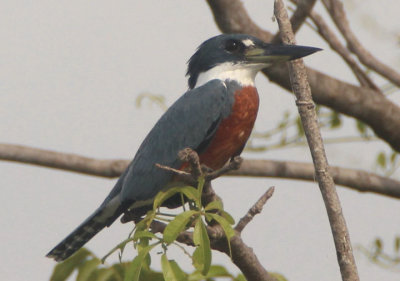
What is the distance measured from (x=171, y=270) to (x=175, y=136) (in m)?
2.07

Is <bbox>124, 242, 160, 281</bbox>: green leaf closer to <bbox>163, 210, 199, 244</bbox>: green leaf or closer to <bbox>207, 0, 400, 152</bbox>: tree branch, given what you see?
<bbox>163, 210, 199, 244</bbox>: green leaf

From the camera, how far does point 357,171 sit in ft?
23.2

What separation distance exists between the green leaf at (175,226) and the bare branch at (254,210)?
2.02 ft

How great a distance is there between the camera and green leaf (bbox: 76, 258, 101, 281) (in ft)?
14.8

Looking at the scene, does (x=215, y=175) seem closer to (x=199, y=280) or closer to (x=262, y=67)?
(x=199, y=280)

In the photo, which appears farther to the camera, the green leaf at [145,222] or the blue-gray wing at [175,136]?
the blue-gray wing at [175,136]

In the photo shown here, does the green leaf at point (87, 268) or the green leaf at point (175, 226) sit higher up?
the green leaf at point (175, 226)

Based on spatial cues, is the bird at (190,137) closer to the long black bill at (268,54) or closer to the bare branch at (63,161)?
the long black bill at (268,54)

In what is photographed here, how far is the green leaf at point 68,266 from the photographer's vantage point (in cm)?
464

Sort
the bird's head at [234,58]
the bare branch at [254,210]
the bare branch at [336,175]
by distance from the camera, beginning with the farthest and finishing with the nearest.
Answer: the bare branch at [336,175], the bird's head at [234,58], the bare branch at [254,210]

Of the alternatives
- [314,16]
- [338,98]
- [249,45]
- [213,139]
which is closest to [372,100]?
[338,98]

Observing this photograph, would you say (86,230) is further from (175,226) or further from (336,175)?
(336,175)

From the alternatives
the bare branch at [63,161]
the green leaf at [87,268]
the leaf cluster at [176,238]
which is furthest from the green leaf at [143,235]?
the bare branch at [63,161]

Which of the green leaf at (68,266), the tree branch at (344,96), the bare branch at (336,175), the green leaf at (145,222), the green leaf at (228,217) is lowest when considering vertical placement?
the green leaf at (68,266)
